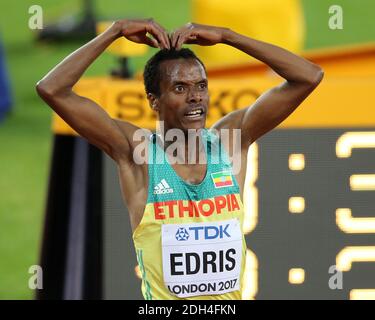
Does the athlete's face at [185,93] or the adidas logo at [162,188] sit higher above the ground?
the athlete's face at [185,93]

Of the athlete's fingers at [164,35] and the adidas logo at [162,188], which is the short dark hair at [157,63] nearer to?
the athlete's fingers at [164,35]

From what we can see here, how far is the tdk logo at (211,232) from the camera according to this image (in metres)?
5.82

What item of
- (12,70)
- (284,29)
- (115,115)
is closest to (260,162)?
(115,115)

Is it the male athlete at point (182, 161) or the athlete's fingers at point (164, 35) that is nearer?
the athlete's fingers at point (164, 35)

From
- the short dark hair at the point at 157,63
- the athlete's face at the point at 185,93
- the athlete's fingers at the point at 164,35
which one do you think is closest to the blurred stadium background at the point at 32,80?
the short dark hair at the point at 157,63

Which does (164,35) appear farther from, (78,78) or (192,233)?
(192,233)

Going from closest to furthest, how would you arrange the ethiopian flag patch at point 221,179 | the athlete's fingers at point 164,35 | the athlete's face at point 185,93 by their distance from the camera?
the athlete's fingers at point 164,35, the athlete's face at point 185,93, the ethiopian flag patch at point 221,179

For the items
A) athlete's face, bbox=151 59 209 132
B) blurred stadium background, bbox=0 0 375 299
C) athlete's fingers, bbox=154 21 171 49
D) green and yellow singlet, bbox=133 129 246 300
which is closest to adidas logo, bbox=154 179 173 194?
green and yellow singlet, bbox=133 129 246 300

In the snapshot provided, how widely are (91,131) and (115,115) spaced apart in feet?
3.72

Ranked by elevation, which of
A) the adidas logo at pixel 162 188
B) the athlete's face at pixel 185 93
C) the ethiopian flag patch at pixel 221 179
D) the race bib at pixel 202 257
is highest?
the athlete's face at pixel 185 93

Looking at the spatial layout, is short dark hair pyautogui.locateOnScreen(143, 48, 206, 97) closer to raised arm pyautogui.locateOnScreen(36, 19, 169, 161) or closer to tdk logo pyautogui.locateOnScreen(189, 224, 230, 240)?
raised arm pyautogui.locateOnScreen(36, 19, 169, 161)

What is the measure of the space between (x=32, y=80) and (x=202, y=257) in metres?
9.74

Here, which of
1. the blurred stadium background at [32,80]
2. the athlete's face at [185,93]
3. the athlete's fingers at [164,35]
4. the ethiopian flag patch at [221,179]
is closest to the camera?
the athlete's fingers at [164,35]
